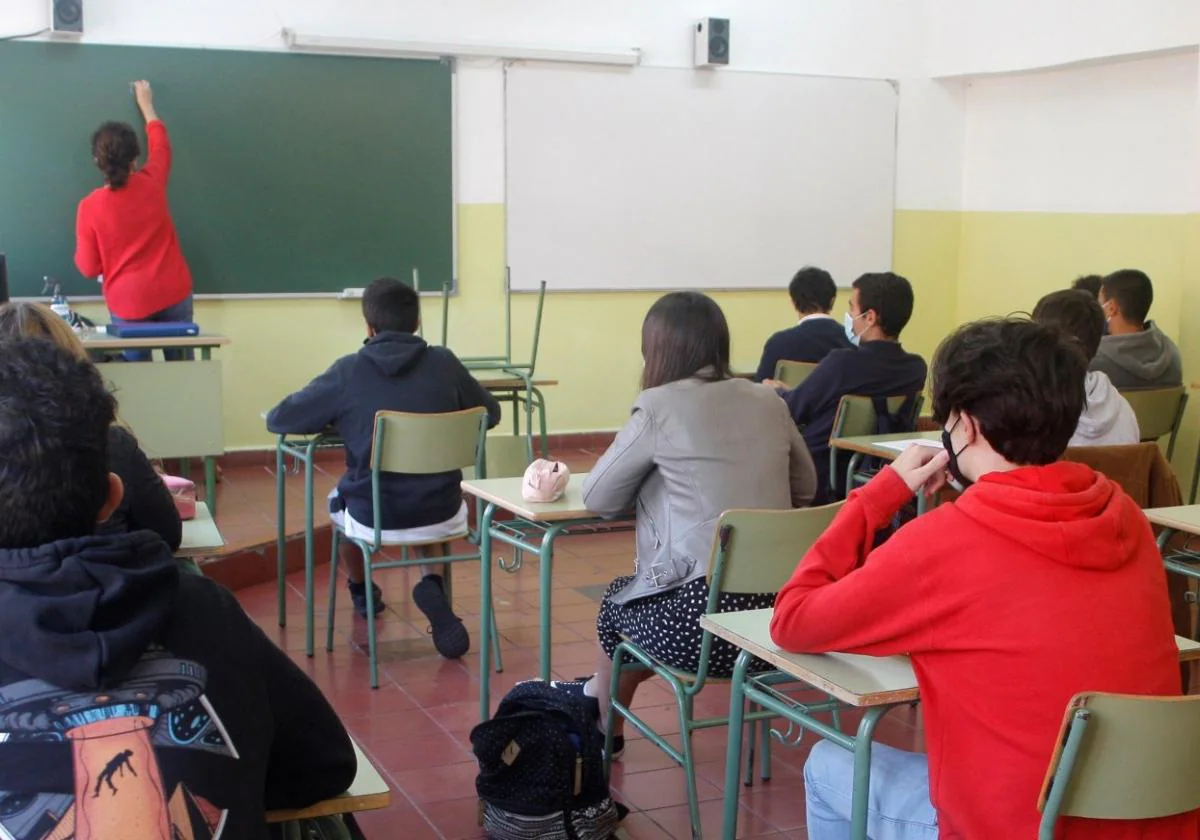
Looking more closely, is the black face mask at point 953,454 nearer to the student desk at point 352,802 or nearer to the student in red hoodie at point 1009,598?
the student in red hoodie at point 1009,598

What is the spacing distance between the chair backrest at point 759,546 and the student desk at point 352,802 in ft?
3.34

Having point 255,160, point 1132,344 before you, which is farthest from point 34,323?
point 255,160

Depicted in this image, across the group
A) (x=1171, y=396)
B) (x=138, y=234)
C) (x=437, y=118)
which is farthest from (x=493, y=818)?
(x=437, y=118)

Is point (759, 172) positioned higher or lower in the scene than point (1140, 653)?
higher

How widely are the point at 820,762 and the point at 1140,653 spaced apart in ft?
1.79

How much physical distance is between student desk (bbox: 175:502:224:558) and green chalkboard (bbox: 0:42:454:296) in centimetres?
402

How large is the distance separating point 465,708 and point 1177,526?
1.90 meters

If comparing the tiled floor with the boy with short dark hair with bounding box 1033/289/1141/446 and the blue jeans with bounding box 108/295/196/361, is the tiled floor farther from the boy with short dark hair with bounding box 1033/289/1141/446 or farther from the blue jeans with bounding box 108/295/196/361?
the boy with short dark hair with bounding box 1033/289/1141/446

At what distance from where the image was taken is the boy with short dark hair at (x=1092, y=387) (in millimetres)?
3789

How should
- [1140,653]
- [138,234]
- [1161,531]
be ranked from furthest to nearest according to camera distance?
[138,234] → [1161,531] → [1140,653]

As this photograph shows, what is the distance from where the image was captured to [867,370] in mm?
4531

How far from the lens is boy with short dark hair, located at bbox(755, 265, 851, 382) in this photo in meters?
5.37

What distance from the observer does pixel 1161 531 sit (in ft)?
10.6

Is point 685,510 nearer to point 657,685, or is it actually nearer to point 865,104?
point 657,685
